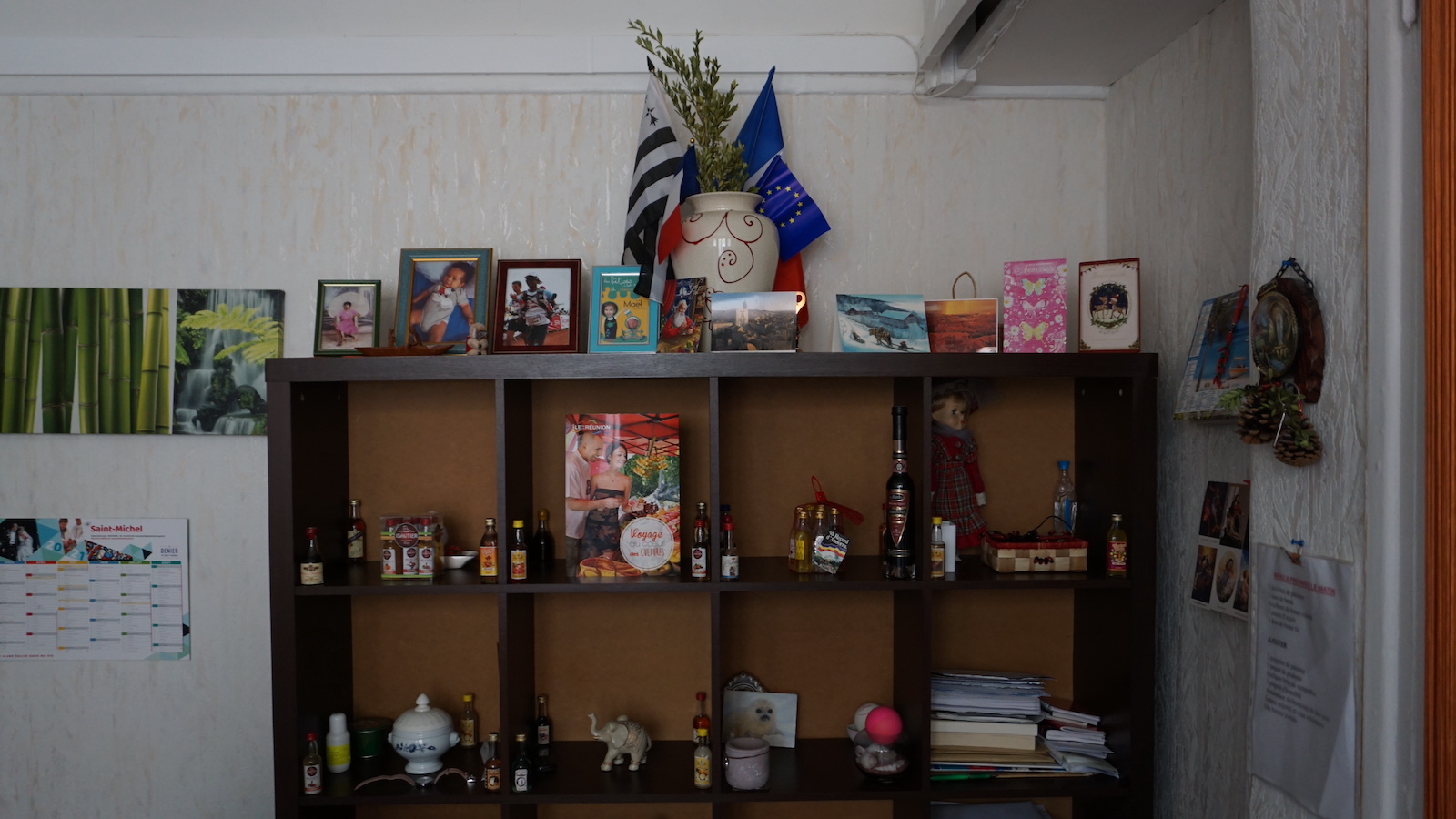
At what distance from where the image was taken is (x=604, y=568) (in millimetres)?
2098

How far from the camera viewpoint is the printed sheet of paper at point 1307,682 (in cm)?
121

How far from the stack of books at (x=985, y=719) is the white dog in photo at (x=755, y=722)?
0.44 metres

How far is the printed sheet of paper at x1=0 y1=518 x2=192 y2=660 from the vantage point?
7.69 ft

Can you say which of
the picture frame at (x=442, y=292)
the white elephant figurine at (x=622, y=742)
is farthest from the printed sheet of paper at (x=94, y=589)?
the white elephant figurine at (x=622, y=742)

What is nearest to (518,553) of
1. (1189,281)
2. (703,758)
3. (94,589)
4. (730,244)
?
(703,758)

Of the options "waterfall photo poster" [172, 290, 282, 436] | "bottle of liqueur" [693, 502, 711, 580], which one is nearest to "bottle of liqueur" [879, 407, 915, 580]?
"bottle of liqueur" [693, 502, 711, 580]

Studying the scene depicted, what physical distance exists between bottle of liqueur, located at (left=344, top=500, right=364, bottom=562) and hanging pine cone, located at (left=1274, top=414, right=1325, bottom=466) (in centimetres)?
211

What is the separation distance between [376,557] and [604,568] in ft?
2.40

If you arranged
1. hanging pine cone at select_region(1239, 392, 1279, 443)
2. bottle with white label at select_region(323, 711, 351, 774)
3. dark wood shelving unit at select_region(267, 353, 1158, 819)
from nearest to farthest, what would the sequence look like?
hanging pine cone at select_region(1239, 392, 1279, 443) < dark wood shelving unit at select_region(267, 353, 1158, 819) < bottle with white label at select_region(323, 711, 351, 774)

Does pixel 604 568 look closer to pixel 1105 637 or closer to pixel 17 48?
pixel 1105 637

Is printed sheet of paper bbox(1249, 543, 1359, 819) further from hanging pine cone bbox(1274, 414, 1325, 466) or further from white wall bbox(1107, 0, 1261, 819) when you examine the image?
white wall bbox(1107, 0, 1261, 819)

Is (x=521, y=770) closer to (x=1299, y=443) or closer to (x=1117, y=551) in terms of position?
(x=1117, y=551)

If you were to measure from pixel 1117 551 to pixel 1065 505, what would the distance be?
0.79ft

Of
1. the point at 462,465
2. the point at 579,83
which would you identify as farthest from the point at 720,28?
the point at 462,465
